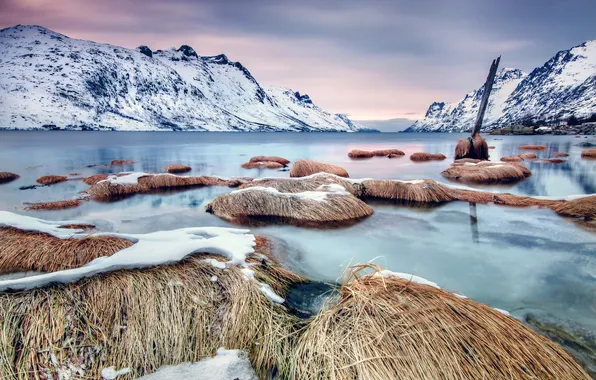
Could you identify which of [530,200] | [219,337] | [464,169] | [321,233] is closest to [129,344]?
[219,337]

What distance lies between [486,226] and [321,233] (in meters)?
5.24

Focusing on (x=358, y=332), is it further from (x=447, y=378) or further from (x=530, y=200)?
(x=530, y=200)

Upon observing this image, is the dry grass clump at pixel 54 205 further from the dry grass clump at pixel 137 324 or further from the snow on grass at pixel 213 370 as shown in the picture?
the snow on grass at pixel 213 370

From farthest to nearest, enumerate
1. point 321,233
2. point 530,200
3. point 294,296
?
point 530,200 < point 321,233 < point 294,296

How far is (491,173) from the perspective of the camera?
18.1m

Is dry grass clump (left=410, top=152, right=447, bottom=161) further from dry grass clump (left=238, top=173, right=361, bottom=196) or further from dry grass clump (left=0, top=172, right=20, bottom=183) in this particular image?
dry grass clump (left=0, top=172, right=20, bottom=183)

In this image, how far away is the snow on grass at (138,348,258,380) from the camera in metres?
3.39

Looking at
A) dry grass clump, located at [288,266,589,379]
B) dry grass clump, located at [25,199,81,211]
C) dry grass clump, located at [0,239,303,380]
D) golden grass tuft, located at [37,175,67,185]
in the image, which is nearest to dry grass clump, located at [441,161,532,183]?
dry grass clump, located at [288,266,589,379]

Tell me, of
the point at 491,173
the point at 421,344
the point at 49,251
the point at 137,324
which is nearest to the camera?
the point at 421,344

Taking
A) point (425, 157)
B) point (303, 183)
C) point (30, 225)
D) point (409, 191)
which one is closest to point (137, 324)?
point (30, 225)

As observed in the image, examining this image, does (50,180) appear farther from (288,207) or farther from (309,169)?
(288,207)

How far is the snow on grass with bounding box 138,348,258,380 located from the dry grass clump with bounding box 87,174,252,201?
12545 millimetres

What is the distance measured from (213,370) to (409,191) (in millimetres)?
11493

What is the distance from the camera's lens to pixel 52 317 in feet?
11.9
